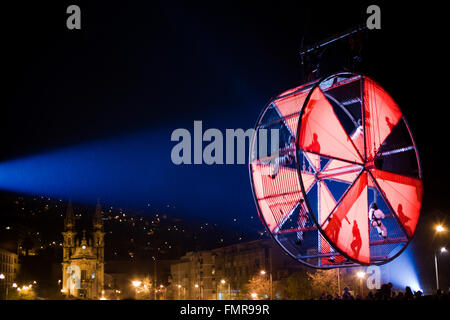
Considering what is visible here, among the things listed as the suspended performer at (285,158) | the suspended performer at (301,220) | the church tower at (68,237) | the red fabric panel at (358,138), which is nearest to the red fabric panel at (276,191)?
the suspended performer at (285,158)

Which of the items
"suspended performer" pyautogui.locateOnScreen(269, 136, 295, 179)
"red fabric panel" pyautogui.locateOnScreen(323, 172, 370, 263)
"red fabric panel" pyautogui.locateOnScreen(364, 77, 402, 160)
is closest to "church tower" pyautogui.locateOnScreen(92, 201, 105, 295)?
"red fabric panel" pyautogui.locateOnScreen(364, 77, 402, 160)

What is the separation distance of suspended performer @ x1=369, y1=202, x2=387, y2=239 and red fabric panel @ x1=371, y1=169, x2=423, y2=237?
784mm

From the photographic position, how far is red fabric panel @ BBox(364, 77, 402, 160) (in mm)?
18656

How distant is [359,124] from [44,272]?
3540 inches

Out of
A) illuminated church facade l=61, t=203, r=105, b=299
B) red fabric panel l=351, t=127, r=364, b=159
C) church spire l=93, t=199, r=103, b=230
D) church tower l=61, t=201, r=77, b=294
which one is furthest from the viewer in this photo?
church spire l=93, t=199, r=103, b=230

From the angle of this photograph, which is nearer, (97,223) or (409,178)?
(409,178)

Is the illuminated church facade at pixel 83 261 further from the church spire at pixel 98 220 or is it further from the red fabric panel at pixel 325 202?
the red fabric panel at pixel 325 202

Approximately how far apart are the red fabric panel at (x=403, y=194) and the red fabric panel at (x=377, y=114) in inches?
44.2

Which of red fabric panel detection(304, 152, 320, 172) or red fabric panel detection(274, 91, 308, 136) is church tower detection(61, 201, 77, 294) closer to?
red fabric panel detection(304, 152, 320, 172)

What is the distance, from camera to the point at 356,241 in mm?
16859

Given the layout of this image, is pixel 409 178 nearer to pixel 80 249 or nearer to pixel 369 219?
pixel 369 219
